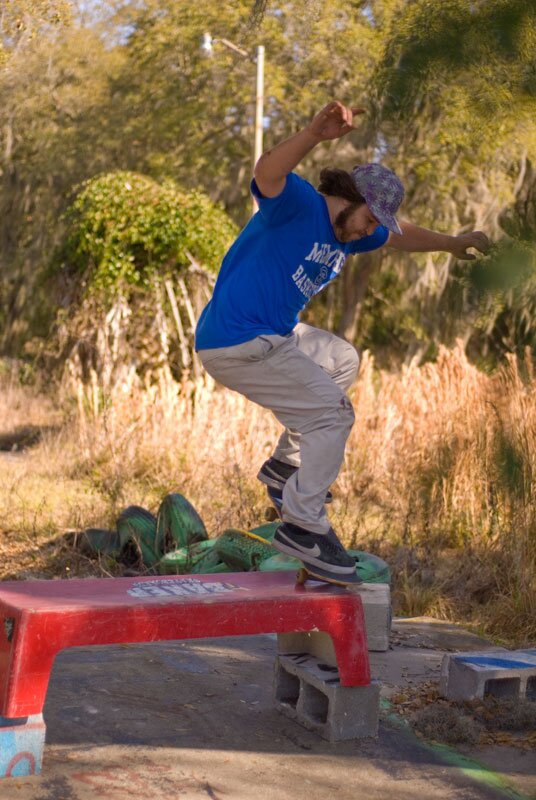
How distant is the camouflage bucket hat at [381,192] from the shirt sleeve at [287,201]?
202 mm

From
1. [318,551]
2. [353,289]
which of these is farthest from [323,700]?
[353,289]

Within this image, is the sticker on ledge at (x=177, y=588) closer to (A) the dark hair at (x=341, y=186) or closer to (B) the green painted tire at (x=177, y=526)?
(A) the dark hair at (x=341, y=186)

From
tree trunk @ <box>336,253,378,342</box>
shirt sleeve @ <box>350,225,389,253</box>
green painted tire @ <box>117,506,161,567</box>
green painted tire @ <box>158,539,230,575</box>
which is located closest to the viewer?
shirt sleeve @ <box>350,225,389,253</box>

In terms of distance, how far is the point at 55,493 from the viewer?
8961 mm

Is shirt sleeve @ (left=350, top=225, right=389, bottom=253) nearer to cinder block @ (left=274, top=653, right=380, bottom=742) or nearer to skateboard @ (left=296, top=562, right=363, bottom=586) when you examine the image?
skateboard @ (left=296, top=562, right=363, bottom=586)

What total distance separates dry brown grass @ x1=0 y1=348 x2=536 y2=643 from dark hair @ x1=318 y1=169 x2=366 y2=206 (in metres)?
1.59

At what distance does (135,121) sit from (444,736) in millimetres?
20365

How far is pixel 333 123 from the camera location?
11.5 feet

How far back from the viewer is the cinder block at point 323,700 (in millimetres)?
3834

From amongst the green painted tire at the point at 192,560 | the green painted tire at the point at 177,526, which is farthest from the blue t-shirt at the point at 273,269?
the green painted tire at the point at 177,526

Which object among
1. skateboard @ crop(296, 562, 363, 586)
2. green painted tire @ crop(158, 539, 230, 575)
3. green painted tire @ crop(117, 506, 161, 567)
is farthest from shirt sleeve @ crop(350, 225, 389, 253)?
green painted tire @ crop(117, 506, 161, 567)

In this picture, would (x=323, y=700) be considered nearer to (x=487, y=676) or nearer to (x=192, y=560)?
(x=487, y=676)

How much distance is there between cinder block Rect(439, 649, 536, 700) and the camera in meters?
4.11

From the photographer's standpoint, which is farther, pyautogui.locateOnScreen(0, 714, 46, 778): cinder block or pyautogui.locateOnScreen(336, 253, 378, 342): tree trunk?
pyautogui.locateOnScreen(336, 253, 378, 342): tree trunk
